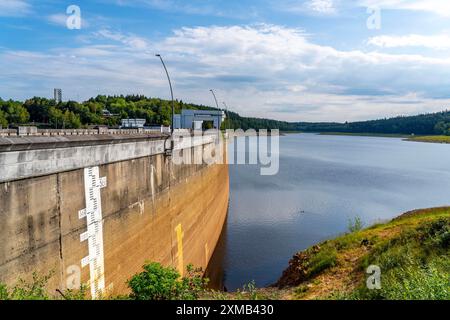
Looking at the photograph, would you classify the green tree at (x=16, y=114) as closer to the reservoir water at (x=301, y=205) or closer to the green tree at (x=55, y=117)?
the green tree at (x=55, y=117)

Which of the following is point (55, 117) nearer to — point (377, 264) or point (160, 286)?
point (377, 264)

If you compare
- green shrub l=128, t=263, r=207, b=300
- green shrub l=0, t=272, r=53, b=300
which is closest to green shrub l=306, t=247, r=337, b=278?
green shrub l=128, t=263, r=207, b=300

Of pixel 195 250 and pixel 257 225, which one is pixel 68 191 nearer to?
pixel 195 250

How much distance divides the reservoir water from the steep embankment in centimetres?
578

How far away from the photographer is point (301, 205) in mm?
48656

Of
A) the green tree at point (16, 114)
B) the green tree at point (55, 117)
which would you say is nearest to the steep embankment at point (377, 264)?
the green tree at point (55, 117)

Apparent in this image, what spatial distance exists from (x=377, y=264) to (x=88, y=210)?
13232 millimetres

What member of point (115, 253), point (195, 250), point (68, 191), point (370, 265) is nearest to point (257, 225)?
point (195, 250)

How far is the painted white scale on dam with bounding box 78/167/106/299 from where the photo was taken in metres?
13.8

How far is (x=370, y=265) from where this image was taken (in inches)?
747

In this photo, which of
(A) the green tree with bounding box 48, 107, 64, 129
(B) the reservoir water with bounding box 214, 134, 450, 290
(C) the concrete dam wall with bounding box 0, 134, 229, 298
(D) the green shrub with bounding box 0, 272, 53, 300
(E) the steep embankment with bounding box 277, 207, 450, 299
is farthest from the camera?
(A) the green tree with bounding box 48, 107, 64, 129

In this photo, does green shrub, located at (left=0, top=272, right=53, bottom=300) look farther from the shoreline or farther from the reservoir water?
the reservoir water

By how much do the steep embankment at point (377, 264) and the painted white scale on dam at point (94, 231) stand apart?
820 cm
